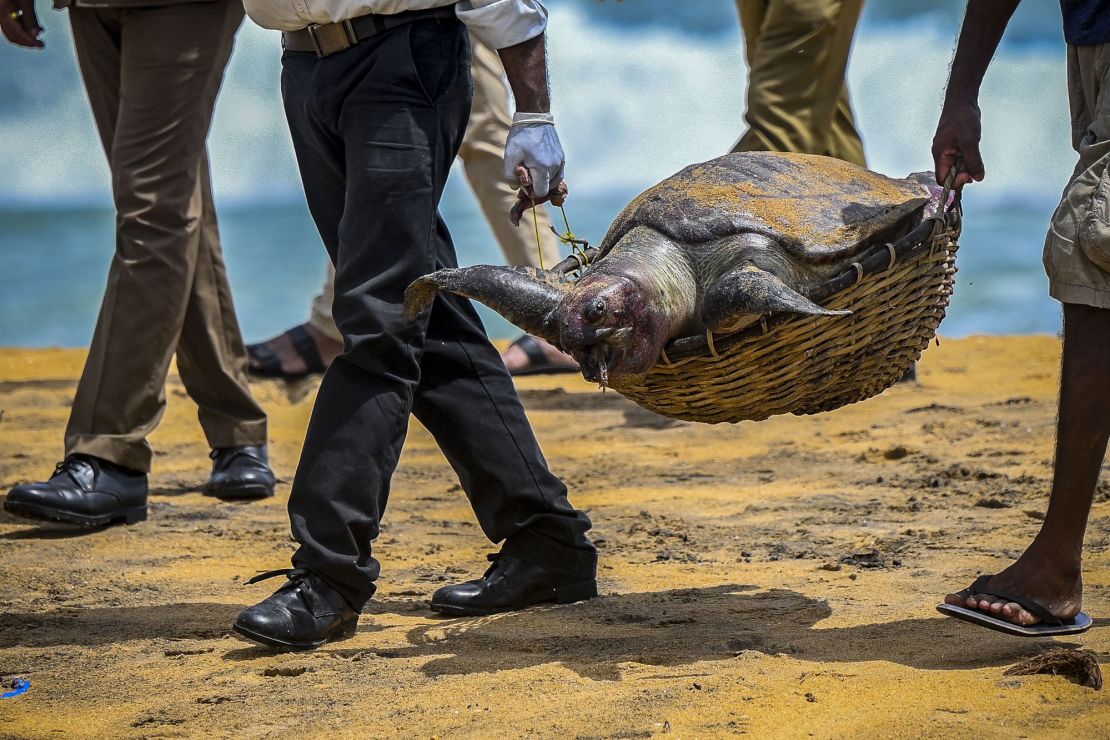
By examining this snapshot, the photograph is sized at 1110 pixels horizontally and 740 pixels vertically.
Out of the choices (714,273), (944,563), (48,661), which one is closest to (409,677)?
(48,661)

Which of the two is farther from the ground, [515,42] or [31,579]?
[515,42]

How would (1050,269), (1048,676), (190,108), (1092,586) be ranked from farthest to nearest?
(190,108)
(1092,586)
(1050,269)
(1048,676)

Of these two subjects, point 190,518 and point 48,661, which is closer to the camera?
point 48,661

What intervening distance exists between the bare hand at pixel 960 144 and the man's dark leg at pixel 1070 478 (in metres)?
0.36

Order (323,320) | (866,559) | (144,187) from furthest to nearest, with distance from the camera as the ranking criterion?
(323,320)
(144,187)
(866,559)

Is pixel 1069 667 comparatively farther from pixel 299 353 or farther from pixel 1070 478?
pixel 299 353

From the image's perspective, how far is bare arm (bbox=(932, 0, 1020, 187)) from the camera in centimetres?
281

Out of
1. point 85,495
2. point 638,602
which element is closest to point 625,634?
point 638,602

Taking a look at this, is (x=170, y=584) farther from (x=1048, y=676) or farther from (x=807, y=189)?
(x=1048, y=676)

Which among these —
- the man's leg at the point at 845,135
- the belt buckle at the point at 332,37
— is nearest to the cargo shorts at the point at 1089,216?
the belt buckle at the point at 332,37

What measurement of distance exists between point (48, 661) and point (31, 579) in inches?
28.8

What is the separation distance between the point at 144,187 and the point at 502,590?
182cm

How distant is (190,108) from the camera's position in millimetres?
4117

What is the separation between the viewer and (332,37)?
2887mm
